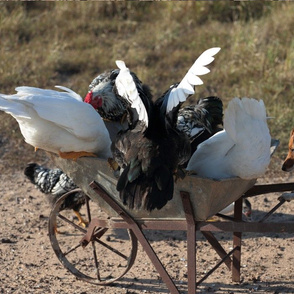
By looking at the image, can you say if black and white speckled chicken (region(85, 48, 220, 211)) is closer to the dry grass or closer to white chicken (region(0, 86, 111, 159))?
white chicken (region(0, 86, 111, 159))

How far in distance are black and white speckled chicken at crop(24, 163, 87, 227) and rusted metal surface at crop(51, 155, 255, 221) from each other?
1.30 metres

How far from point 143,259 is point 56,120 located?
162cm

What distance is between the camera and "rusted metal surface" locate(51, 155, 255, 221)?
3913mm

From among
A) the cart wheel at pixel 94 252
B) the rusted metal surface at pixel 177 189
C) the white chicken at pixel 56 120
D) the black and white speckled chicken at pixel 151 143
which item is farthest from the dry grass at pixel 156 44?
the black and white speckled chicken at pixel 151 143

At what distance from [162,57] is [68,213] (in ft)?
11.6

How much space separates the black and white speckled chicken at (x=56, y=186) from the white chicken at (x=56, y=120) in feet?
4.69

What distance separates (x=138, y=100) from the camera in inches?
147

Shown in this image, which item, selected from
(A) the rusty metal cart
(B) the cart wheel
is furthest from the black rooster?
(B) the cart wheel

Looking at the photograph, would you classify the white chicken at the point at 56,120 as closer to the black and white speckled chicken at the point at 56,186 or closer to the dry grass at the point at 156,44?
the black and white speckled chicken at the point at 56,186

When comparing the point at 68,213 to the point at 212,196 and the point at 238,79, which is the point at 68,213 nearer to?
the point at 212,196

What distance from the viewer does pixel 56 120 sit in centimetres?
410

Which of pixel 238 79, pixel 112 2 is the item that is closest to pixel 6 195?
pixel 238 79

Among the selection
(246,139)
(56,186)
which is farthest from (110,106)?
(246,139)

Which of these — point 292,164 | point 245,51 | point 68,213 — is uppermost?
point 292,164
